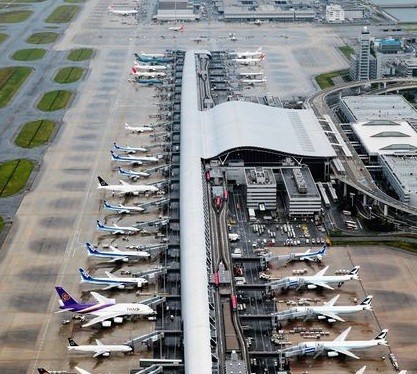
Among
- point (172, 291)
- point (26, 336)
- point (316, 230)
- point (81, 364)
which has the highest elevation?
point (316, 230)

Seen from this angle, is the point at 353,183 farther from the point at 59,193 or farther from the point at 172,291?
the point at 59,193

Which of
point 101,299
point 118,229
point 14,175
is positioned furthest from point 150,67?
point 101,299

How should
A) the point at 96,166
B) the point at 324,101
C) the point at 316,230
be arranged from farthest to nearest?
the point at 324,101 → the point at 96,166 → the point at 316,230

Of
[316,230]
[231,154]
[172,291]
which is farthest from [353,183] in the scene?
[172,291]

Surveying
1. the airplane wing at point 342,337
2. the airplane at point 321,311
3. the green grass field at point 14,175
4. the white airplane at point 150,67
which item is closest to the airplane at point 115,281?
the airplane at point 321,311

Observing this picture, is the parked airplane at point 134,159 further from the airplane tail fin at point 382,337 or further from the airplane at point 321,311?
the airplane tail fin at point 382,337

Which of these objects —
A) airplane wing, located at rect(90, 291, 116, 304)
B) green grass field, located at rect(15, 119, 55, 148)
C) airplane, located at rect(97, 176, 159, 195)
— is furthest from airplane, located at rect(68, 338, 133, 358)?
green grass field, located at rect(15, 119, 55, 148)

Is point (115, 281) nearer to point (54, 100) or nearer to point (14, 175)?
point (14, 175)
